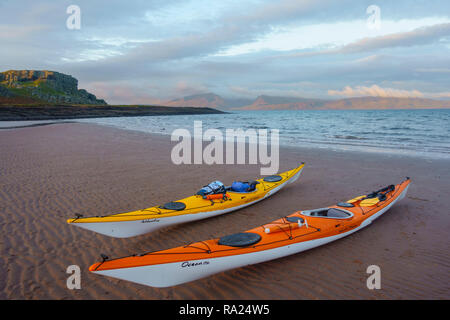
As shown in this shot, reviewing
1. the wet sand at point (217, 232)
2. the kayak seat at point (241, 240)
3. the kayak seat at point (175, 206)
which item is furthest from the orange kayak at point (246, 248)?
the kayak seat at point (175, 206)

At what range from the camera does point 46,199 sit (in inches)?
311

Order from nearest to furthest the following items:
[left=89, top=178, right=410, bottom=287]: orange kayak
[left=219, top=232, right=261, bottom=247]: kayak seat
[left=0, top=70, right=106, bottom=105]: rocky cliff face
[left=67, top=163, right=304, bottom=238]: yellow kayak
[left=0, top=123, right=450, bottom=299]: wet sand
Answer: [left=89, top=178, right=410, bottom=287]: orange kayak, [left=0, top=123, right=450, bottom=299]: wet sand, [left=219, top=232, right=261, bottom=247]: kayak seat, [left=67, top=163, right=304, bottom=238]: yellow kayak, [left=0, top=70, right=106, bottom=105]: rocky cliff face

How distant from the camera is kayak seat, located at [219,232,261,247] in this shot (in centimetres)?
477

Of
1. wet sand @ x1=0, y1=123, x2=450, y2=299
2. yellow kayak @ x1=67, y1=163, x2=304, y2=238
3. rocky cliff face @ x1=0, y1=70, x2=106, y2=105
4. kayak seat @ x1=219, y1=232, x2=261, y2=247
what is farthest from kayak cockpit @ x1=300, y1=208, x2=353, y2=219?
rocky cliff face @ x1=0, y1=70, x2=106, y2=105

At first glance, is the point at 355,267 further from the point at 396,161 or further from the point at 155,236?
the point at 396,161

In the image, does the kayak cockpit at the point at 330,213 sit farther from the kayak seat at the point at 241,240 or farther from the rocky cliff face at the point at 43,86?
the rocky cliff face at the point at 43,86

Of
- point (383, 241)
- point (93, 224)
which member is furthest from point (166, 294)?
point (383, 241)

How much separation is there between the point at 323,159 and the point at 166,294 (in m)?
12.2

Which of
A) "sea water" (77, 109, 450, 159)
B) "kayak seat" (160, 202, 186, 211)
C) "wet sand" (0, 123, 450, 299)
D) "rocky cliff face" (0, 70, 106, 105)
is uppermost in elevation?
"rocky cliff face" (0, 70, 106, 105)

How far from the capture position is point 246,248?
478 cm

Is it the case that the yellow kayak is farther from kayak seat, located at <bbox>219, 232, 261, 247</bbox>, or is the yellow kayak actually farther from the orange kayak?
kayak seat, located at <bbox>219, 232, 261, 247</bbox>

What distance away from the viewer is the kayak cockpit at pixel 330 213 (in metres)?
6.36

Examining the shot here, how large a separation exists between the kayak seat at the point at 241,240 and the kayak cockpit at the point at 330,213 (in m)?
1.91

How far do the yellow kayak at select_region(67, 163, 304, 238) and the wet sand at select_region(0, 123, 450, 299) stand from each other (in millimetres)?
285
